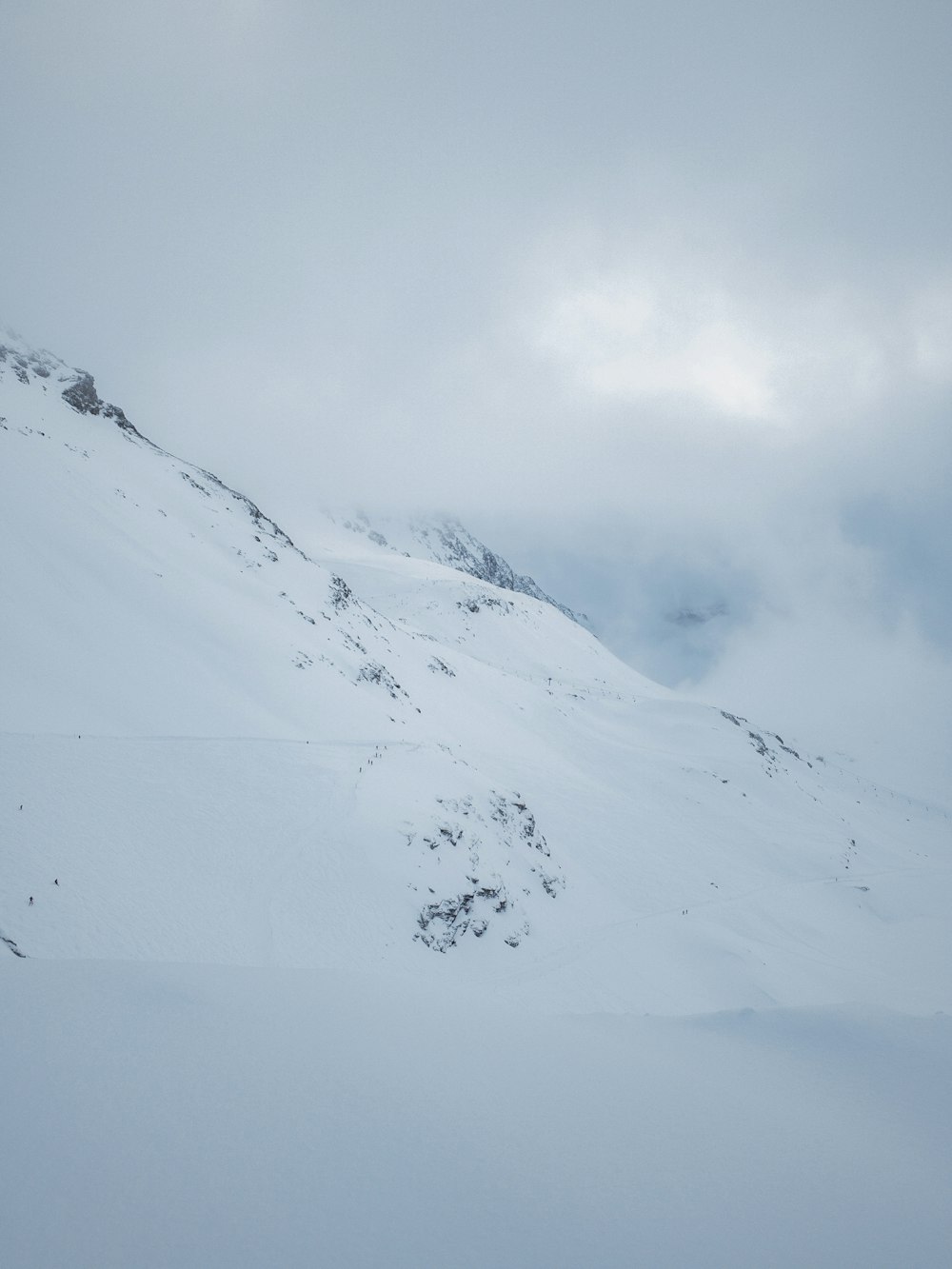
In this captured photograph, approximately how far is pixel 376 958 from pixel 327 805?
16.0ft

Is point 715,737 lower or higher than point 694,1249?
higher

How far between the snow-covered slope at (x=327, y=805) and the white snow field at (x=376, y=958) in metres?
0.14

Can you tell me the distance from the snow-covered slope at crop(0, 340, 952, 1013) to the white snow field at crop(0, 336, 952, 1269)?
14 cm

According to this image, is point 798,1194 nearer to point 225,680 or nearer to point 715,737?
point 225,680

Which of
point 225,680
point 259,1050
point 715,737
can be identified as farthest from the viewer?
point 715,737

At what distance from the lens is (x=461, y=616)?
6800 cm

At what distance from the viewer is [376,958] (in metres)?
12.5

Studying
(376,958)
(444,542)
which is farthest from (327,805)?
(444,542)

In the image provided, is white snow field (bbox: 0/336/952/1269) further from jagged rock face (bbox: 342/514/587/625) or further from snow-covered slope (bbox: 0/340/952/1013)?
jagged rock face (bbox: 342/514/587/625)

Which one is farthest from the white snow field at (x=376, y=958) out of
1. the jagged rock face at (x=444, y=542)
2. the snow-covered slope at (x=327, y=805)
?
the jagged rock face at (x=444, y=542)

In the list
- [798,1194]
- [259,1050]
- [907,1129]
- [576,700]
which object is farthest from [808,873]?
[259,1050]

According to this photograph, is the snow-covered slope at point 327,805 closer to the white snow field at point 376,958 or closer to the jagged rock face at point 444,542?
the white snow field at point 376,958

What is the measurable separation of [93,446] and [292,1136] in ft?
140

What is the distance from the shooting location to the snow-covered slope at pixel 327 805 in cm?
1209
